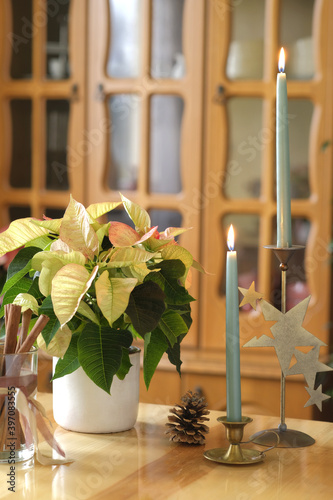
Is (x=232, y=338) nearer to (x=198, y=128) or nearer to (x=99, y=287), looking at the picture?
(x=99, y=287)

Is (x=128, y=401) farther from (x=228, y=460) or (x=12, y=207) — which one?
(x=12, y=207)

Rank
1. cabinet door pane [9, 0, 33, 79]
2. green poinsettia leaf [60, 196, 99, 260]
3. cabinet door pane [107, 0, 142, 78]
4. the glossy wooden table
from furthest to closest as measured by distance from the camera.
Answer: cabinet door pane [9, 0, 33, 79] < cabinet door pane [107, 0, 142, 78] < green poinsettia leaf [60, 196, 99, 260] < the glossy wooden table

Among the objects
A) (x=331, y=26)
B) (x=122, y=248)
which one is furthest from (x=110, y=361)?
(x=331, y=26)

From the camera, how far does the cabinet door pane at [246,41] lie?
6.84ft

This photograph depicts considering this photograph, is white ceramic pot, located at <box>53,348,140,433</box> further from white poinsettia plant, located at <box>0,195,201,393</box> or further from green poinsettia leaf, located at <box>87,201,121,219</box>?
green poinsettia leaf, located at <box>87,201,121,219</box>

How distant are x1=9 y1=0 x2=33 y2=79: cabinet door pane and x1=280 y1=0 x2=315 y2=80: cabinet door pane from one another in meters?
0.81

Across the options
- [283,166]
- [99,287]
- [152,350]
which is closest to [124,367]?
[152,350]

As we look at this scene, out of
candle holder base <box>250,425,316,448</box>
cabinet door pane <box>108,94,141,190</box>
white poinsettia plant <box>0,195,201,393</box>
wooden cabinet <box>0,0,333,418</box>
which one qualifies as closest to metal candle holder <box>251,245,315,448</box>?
candle holder base <box>250,425,316,448</box>

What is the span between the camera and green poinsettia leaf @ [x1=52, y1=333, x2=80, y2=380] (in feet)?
2.72

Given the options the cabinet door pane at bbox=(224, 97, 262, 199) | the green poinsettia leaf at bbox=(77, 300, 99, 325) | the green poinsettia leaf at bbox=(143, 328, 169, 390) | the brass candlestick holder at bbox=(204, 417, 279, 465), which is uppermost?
the cabinet door pane at bbox=(224, 97, 262, 199)

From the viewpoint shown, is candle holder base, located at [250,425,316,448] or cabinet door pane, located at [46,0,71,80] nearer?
candle holder base, located at [250,425,316,448]

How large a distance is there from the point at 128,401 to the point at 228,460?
0.56 ft

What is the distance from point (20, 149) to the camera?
2348mm

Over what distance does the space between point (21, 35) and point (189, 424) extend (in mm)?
1756
